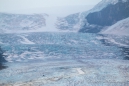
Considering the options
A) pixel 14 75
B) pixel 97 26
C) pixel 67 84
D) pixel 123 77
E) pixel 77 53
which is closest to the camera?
pixel 67 84

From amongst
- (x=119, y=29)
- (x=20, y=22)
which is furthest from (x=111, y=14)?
(x=20, y=22)

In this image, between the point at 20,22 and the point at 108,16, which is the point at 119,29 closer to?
the point at 108,16

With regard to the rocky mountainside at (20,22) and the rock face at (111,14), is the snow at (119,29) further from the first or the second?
the rocky mountainside at (20,22)

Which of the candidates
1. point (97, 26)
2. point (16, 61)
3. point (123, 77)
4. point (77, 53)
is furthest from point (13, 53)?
point (97, 26)

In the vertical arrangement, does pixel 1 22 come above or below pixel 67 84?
above

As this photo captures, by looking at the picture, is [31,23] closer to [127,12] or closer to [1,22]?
[1,22]

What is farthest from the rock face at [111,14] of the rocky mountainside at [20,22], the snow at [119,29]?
the rocky mountainside at [20,22]
